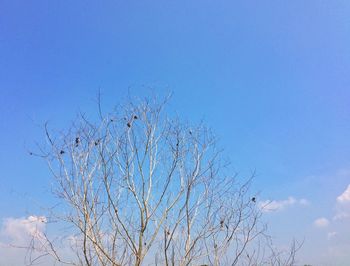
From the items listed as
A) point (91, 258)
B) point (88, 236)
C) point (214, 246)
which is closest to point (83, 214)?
point (88, 236)

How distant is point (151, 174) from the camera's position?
635 centimetres

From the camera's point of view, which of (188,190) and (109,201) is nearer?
(109,201)

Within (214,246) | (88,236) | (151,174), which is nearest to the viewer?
(88,236)

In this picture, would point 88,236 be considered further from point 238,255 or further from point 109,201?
point 238,255

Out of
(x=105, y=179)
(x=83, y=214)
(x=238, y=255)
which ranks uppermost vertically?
(x=105, y=179)

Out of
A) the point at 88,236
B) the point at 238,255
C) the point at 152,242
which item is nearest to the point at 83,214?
the point at 88,236

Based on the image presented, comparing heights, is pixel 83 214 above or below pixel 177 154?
below

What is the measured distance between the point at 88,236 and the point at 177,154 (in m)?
1.92

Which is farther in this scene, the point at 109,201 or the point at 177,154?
the point at 177,154

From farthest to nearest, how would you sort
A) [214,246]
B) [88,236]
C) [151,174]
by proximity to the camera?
[214,246]
[151,174]
[88,236]

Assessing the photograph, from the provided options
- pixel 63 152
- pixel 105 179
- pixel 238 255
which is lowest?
pixel 238 255

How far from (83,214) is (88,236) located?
1.10 ft

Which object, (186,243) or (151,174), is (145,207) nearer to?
(151,174)

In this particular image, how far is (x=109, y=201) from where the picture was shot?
20.3ft
